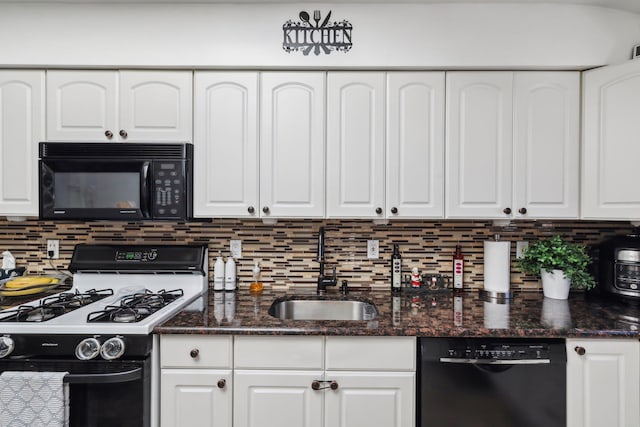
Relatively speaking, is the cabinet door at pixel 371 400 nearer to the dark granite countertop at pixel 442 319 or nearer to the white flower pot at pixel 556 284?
the dark granite countertop at pixel 442 319

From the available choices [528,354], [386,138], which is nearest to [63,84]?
[386,138]

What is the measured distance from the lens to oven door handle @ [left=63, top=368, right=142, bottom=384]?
55.2 inches

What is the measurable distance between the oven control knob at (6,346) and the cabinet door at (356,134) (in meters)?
1.48

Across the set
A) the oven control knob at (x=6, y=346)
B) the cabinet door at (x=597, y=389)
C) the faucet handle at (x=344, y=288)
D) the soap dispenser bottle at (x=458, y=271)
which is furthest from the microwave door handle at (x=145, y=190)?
the cabinet door at (x=597, y=389)

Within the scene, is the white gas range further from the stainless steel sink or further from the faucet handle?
the faucet handle

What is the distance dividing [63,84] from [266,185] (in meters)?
1.18

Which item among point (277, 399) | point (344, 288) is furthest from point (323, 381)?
point (344, 288)

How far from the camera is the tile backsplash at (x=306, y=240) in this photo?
7.30 feet

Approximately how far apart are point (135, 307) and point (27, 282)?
78cm

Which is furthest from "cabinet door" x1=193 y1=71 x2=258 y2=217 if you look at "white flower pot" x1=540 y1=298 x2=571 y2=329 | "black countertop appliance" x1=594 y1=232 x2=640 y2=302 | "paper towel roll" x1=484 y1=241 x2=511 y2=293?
"black countertop appliance" x1=594 y1=232 x2=640 y2=302

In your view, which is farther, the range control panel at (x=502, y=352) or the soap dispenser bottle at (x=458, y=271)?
the soap dispenser bottle at (x=458, y=271)

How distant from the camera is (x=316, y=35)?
1896 mm

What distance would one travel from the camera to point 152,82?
1.93 meters

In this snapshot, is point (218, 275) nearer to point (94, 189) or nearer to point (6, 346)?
point (94, 189)
